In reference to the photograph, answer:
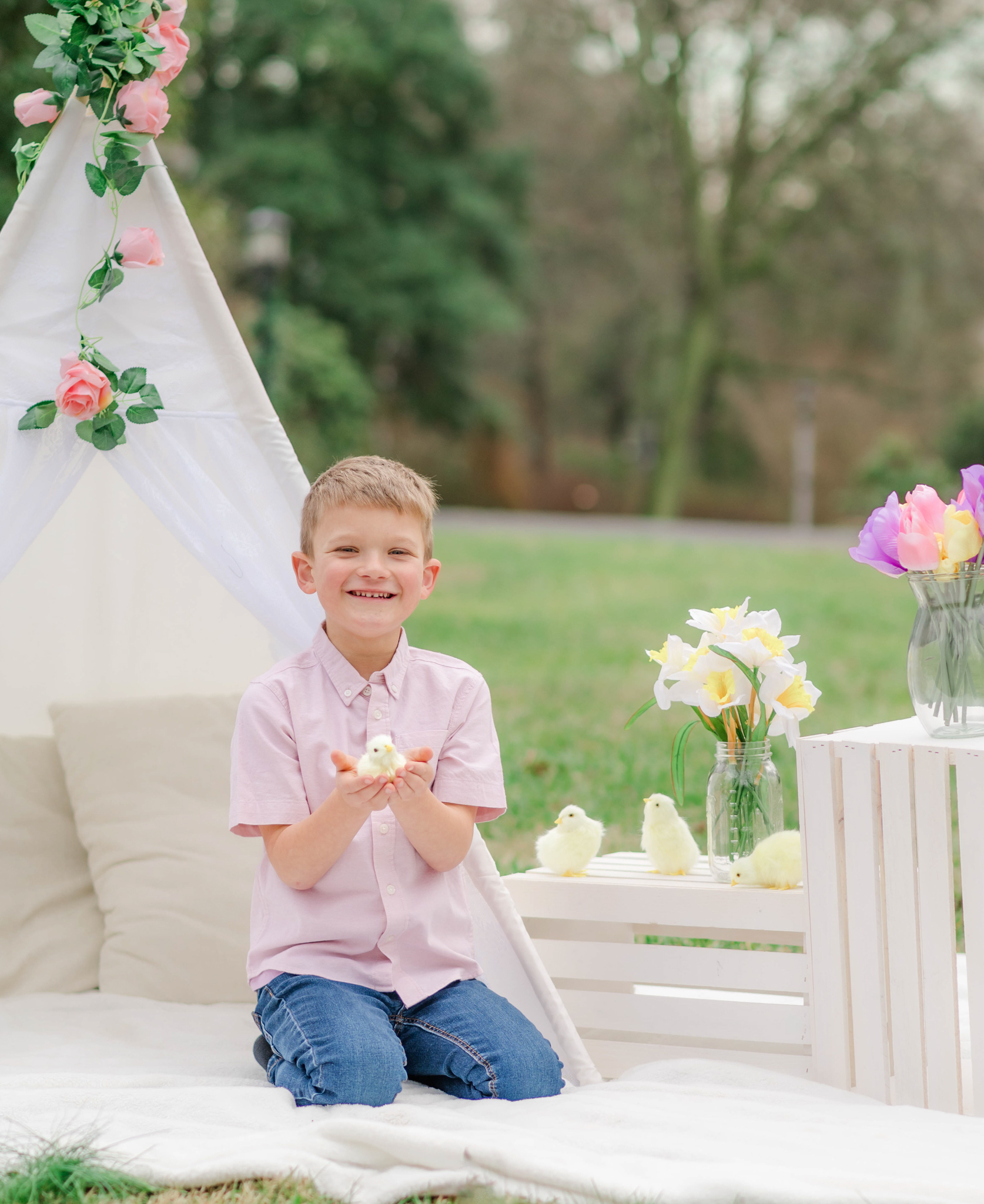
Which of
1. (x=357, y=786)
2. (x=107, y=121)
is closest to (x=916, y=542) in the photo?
(x=357, y=786)

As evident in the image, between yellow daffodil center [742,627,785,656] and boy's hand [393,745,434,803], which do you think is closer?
boy's hand [393,745,434,803]

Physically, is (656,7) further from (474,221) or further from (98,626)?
(98,626)

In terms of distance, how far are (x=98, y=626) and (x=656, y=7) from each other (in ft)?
60.6

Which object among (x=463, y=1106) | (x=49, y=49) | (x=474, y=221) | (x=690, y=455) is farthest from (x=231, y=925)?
(x=690, y=455)

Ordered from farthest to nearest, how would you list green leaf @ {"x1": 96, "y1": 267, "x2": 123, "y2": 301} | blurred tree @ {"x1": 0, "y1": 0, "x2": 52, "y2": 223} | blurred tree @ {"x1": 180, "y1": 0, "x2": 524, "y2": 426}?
blurred tree @ {"x1": 180, "y1": 0, "x2": 524, "y2": 426}, blurred tree @ {"x1": 0, "y1": 0, "x2": 52, "y2": 223}, green leaf @ {"x1": 96, "y1": 267, "x2": 123, "y2": 301}

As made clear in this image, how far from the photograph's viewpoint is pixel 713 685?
247cm

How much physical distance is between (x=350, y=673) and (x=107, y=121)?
1.19m

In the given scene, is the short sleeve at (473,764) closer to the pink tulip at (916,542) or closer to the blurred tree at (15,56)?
the pink tulip at (916,542)

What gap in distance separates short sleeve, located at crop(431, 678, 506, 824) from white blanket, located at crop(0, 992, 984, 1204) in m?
0.49

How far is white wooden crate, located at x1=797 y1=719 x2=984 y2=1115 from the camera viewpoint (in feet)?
6.88

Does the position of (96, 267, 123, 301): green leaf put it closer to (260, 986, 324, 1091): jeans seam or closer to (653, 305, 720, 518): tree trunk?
(260, 986, 324, 1091): jeans seam

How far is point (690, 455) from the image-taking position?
22672mm

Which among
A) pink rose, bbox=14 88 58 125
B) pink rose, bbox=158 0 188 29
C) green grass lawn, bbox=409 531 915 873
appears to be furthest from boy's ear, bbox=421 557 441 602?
green grass lawn, bbox=409 531 915 873

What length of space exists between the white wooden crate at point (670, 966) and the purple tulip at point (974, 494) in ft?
2.35
